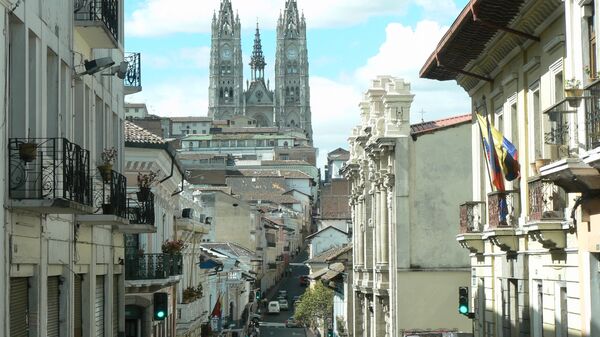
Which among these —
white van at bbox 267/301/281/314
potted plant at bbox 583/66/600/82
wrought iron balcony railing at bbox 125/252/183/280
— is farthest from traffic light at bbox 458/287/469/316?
white van at bbox 267/301/281/314

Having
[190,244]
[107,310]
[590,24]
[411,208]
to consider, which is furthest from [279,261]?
[590,24]

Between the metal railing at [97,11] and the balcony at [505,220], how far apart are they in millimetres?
7233

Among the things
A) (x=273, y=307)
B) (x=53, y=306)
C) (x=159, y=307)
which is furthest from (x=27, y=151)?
(x=273, y=307)

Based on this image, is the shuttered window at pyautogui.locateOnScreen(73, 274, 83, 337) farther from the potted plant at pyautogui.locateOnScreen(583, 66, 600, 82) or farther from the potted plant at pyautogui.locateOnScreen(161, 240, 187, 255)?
the potted plant at pyautogui.locateOnScreen(161, 240, 187, 255)

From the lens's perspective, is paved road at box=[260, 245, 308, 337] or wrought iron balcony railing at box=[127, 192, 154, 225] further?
paved road at box=[260, 245, 308, 337]

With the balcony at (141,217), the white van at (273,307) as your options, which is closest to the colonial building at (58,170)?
the balcony at (141,217)

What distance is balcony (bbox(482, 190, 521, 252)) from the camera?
82.7ft

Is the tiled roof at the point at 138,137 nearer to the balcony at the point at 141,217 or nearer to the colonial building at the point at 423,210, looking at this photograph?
the balcony at the point at 141,217

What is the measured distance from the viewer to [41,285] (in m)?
20.4

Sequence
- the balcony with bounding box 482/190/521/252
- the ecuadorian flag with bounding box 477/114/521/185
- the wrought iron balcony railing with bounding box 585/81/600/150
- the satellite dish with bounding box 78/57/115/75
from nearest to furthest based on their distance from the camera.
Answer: the wrought iron balcony railing with bounding box 585/81/600/150 → the ecuadorian flag with bounding box 477/114/521/185 → the satellite dish with bounding box 78/57/115/75 → the balcony with bounding box 482/190/521/252

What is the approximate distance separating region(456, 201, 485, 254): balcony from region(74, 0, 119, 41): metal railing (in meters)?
8.13

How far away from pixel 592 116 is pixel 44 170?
22.6 feet

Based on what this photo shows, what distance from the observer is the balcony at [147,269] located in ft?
129

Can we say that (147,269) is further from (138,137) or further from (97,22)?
(97,22)
